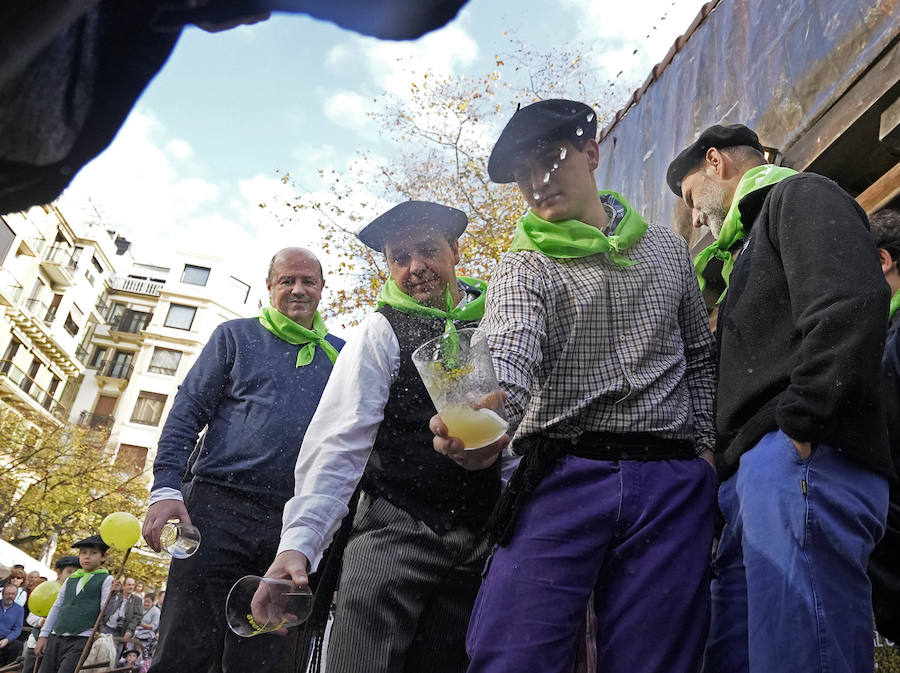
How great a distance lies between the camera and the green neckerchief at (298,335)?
3469 mm

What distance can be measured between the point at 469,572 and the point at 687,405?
0.82 meters

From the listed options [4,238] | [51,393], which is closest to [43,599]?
[4,238]

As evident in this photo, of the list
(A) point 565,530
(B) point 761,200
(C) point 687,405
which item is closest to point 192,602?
(A) point 565,530

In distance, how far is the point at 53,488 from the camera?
23.6 metres

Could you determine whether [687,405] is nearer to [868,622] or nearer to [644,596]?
[644,596]

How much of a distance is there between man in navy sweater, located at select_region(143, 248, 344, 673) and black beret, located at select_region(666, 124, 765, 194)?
1860 millimetres

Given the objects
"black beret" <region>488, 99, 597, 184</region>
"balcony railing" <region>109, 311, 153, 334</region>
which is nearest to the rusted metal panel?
"black beret" <region>488, 99, 597, 184</region>

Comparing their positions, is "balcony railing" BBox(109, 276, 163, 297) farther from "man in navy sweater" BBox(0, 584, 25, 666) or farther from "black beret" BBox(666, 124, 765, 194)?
"man in navy sweater" BBox(0, 584, 25, 666)

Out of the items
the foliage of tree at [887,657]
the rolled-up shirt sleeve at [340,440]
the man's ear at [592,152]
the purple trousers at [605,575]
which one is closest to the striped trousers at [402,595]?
the rolled-up shirt sleeve at [340,440]

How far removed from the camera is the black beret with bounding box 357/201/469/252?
2.83m

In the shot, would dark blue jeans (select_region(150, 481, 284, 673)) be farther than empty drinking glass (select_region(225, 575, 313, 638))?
Yes

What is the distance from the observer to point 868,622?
1460mm

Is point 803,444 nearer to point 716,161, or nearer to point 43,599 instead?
point 716,161

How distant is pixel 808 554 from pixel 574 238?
1.04m
